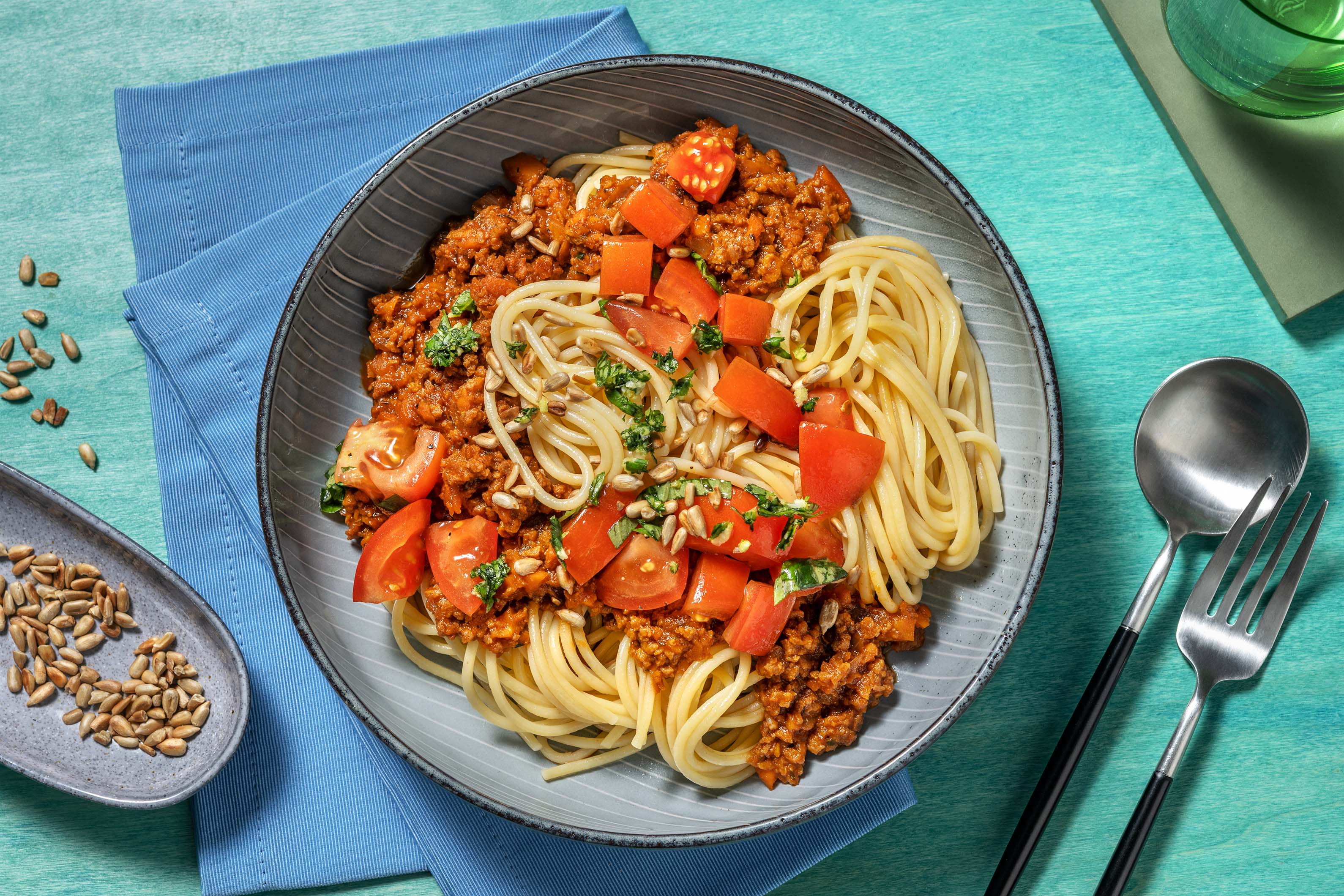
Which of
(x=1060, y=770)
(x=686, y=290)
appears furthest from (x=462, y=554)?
(x=1060, y=770)

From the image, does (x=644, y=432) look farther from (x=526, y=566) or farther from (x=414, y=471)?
(x=414, y=471)

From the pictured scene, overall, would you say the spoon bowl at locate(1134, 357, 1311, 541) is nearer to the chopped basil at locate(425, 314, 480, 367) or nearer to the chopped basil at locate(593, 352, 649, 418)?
the chopped basil at locate(593, 352, 649, 418)

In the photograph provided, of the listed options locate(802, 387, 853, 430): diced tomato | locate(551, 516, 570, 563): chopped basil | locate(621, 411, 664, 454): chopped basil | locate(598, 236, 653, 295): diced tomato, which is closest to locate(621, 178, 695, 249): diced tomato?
locate(598, 236, 653, 295): diced tomato

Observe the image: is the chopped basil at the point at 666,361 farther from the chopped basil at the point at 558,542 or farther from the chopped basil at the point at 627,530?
the chopped basil at the point at 558,542

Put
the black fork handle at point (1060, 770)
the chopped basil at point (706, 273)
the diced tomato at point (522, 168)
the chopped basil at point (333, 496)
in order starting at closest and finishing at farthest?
the chopped basil at point (706, 273) → the chopped basil at point (333, 496) → the diced tomato at point (522, 168) → the black fork handle at point (1060, 770)

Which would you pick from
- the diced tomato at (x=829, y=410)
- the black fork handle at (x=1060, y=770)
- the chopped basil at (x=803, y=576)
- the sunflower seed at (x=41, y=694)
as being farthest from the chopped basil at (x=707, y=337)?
the sunflower seed at (x=41, y=694)

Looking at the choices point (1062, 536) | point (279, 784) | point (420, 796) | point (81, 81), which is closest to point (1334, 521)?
point (1062, 536)
